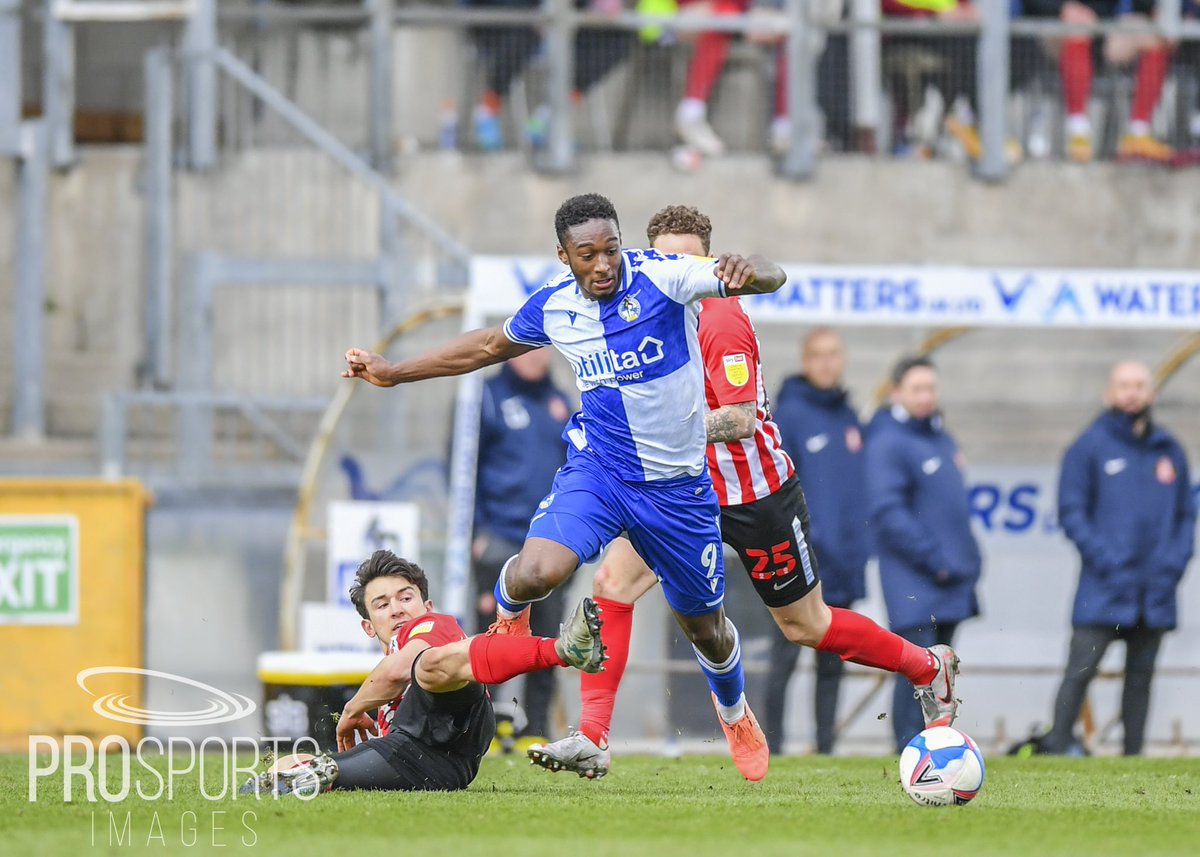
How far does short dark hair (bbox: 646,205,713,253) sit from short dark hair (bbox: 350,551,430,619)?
1.63m

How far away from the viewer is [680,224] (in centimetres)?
806

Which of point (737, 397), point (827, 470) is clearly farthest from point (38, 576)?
point (737, 397)

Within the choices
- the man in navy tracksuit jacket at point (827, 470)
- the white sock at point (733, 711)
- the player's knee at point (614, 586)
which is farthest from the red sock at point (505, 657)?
Result: the man in navy tracksuit jacket at point (827, 470)

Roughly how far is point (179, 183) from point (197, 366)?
209cm

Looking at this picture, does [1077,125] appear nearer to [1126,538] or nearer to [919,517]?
[1126,538]

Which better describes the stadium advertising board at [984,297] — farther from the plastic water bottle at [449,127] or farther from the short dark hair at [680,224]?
the plastic water bottle at [449,127]

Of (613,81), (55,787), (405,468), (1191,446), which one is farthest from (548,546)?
(613,81)

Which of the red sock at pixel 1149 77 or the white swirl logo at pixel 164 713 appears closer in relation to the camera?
the white swirl logo at pixel 164 713

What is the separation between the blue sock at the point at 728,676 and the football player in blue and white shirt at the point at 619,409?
0.37 meters

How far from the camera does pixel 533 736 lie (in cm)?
1077

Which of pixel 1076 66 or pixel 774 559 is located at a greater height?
pixel 1076 66

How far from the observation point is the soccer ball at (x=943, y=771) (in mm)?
7270

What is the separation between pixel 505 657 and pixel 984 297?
16.9 ft

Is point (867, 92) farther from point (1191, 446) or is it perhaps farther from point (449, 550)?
point (449, 550)
